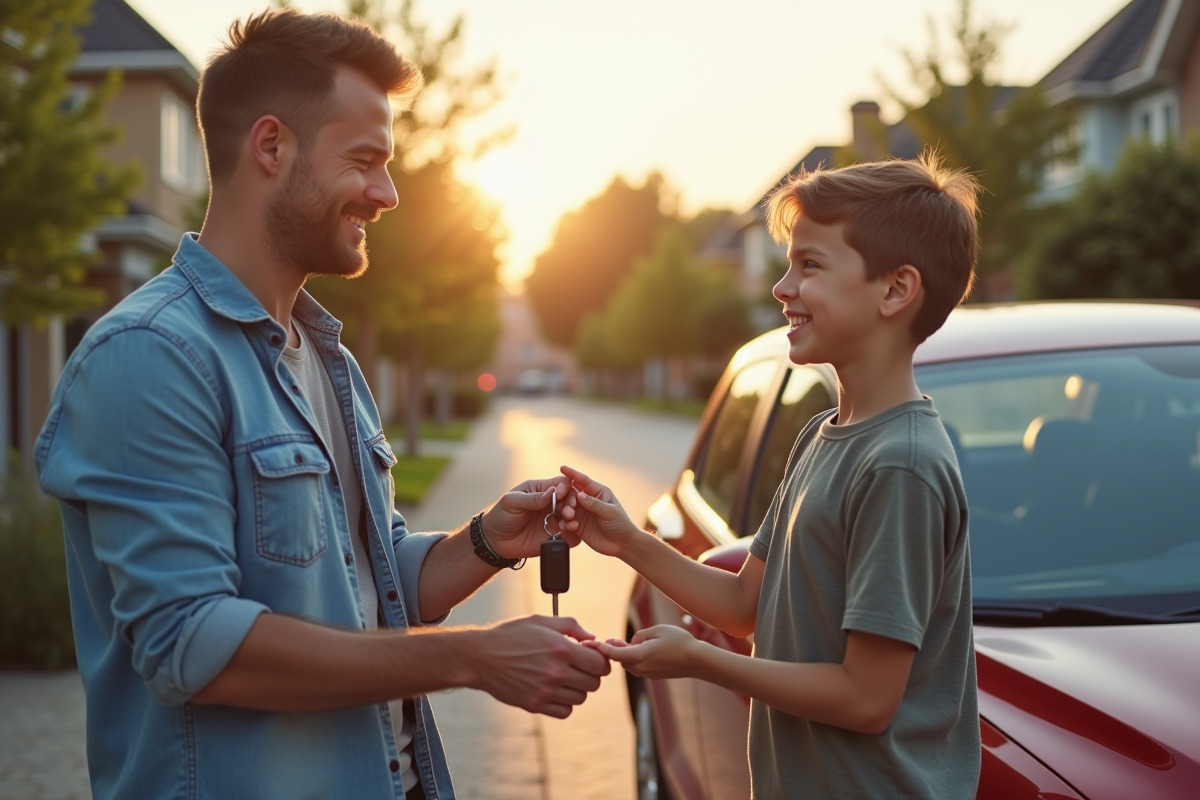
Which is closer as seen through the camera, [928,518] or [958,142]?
[928,518]

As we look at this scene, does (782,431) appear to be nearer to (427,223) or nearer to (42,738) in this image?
(42,738)

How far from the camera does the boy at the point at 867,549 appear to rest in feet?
6.28

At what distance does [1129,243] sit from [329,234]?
Result: 59.2 ft

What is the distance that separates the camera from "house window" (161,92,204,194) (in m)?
23.1

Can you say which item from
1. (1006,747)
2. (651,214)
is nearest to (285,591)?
(1006,747)

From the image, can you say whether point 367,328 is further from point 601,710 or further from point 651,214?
point 651,214

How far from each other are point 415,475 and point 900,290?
1911 centimetres

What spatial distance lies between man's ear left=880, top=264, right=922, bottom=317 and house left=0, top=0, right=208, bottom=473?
19.1m

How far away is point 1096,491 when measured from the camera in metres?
3.36

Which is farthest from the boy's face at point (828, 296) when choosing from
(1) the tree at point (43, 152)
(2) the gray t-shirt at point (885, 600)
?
(1) the tree at point (43, 152)

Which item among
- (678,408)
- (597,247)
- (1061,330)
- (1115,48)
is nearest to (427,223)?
(1061,330)

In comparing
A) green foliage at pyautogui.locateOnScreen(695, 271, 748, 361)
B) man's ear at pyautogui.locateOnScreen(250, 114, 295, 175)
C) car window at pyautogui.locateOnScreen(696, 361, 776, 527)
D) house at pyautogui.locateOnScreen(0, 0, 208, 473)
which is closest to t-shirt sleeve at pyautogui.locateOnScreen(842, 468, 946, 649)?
man's ear at pyautogui.locateOnScreen(250, 114, 295, 175)

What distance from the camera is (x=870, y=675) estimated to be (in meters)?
1.92

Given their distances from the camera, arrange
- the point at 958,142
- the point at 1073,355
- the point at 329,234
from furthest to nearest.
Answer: the point at 958,142, the point at 1073,355, the point at 329,234
